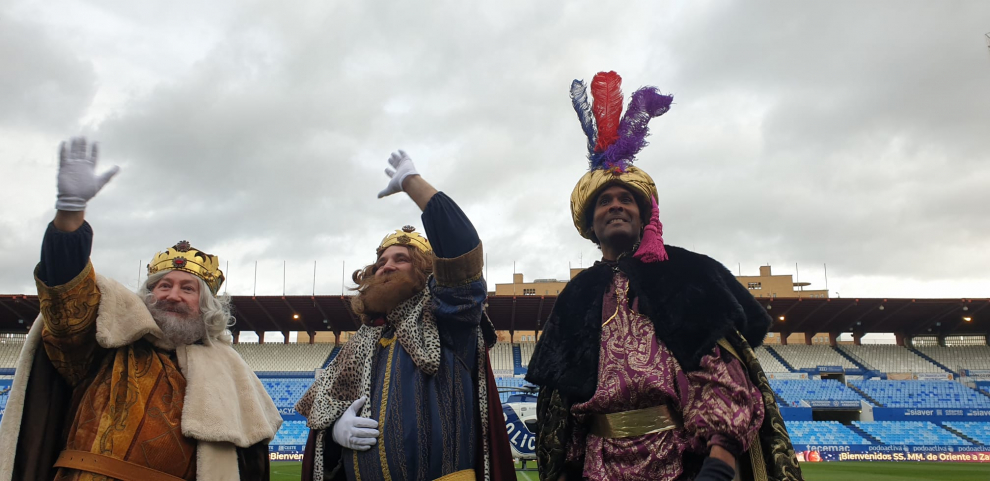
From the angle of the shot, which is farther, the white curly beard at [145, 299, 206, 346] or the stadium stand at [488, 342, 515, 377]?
the stadium stand at [488, 342, 515, 377]

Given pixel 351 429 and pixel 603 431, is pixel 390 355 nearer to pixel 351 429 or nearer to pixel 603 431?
pixel 351 429

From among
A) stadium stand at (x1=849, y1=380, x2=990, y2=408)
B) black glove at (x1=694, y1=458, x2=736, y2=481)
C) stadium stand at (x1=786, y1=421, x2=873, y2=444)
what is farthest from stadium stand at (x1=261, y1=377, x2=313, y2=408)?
stadium stand at (x1=849, y1=380, x2=990, y2=408)

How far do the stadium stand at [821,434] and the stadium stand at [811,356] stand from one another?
1006 cm

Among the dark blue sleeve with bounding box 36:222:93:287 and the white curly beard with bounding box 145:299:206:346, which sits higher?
the dark blue sleeve with bounding box 36:222:93:287

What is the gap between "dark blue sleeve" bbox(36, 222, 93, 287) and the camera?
8.23 ft

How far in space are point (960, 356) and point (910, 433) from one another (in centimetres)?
1503

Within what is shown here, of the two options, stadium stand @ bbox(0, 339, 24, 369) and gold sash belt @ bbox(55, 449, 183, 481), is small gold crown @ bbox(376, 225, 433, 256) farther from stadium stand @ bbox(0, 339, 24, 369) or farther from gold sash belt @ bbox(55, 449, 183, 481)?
stadium stand @ bbox(0, 339, 24, 369)

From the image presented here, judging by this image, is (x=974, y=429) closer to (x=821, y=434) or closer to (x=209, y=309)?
(x=821, y=434)

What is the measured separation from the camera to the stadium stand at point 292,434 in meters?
17.3

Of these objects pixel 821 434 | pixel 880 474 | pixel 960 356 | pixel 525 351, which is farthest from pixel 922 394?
pixel 525 351

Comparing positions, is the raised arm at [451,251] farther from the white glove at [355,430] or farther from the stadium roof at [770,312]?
the stadium roof at [770,312]

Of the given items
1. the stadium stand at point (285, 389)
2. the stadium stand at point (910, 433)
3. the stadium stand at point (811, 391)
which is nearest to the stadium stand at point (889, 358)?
the stadium stand at point (811, 391)

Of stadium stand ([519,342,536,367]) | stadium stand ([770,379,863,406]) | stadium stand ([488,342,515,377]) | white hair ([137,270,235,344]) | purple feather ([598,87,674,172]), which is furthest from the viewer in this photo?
stadium stand ([519,342,536,367])

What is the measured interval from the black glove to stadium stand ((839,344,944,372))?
109 feet
